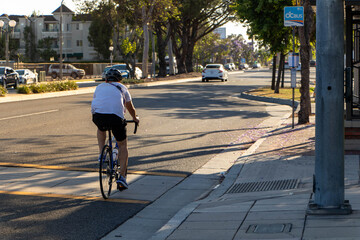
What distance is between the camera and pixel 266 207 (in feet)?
23.9

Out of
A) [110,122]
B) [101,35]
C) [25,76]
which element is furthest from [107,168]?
[101,35]

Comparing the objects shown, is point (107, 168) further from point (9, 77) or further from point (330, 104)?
point (9, 77)

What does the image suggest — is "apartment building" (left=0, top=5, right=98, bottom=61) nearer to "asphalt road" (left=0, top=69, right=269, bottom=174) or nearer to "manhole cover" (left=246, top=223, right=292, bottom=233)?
"asphalt road" (left=0, top=69, right=269, bottom=174)

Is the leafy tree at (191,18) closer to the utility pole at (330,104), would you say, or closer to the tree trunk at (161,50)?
the tree trunk at (161,50)

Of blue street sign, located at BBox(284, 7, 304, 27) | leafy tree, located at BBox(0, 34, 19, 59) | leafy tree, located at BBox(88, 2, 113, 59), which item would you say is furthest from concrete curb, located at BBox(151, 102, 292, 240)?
leafy tree, located at BBox(0, 34, 19, 59)

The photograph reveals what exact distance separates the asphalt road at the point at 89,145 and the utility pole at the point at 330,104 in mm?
2489

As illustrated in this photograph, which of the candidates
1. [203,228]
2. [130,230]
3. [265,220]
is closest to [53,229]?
[130,230]

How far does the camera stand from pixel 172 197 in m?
8.83

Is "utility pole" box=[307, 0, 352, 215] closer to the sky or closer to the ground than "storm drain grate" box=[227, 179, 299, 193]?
closer to the sky

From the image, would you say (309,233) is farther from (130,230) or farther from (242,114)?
(242,114)

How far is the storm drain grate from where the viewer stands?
345 inches

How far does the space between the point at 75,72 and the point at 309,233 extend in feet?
195

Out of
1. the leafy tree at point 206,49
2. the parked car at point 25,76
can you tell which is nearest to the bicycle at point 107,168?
the parked car at point 25,76

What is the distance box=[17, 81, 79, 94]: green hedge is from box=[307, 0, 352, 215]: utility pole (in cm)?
2731
